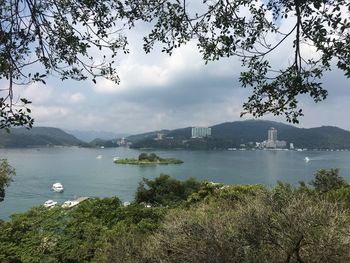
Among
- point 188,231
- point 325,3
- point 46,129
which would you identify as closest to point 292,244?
point 188,231

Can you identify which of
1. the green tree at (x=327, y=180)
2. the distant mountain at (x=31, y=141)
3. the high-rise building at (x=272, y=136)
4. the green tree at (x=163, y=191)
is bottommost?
the green tree at (x=163, y=191)

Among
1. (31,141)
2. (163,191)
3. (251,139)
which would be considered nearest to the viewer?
(163,191)

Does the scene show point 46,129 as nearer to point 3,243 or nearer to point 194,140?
point 194,140

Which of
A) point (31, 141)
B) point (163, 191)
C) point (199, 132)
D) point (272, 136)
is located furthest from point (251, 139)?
point (163, 191)

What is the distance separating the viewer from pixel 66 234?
13789 millimetres

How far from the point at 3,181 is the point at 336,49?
59.1 feet

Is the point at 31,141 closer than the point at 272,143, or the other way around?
the point at 31,141

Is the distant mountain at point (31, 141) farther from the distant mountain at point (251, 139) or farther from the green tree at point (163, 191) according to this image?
the green tree at point (163, 191)

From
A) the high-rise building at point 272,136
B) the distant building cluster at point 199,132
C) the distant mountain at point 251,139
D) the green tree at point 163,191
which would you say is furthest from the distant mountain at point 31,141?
the green tree at point 163,191

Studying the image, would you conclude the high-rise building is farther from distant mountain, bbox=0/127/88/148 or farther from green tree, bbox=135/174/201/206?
green tree, bbox=135/174/201/206

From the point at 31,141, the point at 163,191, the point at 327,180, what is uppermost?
the point at 31,141

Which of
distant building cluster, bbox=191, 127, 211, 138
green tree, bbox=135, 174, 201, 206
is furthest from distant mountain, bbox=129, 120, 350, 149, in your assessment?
green tree, bbox=135, 174, 201, 206

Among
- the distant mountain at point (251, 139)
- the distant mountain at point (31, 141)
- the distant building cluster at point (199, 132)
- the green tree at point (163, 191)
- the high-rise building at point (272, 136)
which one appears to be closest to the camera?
the green tree at point (163, 191)

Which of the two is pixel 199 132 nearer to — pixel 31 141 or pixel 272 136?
pixel 272 136
